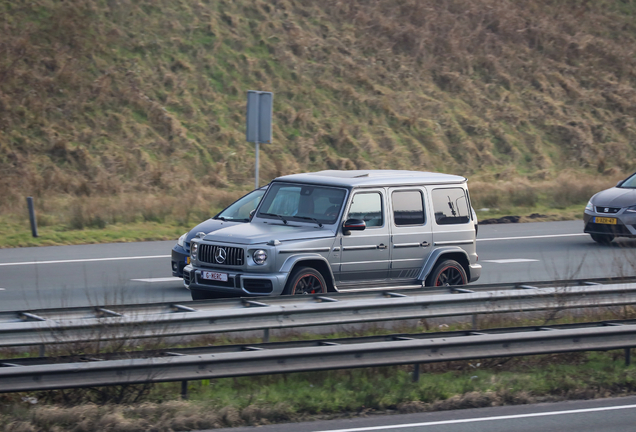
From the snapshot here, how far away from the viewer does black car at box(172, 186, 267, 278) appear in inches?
521

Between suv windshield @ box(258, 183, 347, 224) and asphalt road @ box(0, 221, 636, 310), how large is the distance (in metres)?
2.07

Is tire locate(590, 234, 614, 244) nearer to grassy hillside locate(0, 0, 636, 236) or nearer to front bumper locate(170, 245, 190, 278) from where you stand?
grassy hillside locate(0, 0, 636, 236)

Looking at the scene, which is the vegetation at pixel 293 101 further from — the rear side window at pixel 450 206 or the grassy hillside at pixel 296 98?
the rear side window at pixel 450 206

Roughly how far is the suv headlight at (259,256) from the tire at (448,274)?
250 centimetres

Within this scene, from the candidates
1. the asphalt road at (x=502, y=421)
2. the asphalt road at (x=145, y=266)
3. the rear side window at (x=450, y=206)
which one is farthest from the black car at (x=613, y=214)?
the asphalt road at (x=502, y=421)

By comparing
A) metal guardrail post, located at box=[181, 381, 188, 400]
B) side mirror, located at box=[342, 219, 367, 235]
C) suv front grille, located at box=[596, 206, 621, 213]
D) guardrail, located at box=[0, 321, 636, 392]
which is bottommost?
metal guardrail post, located at box=[181, 381, 188, 400]

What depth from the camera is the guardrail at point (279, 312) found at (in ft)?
24.9

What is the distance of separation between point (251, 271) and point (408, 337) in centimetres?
270

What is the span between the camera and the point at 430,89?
125ft

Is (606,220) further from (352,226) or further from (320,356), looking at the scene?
(320,356)

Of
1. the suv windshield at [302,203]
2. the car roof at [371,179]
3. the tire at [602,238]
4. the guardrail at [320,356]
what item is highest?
the car roof at [371,179]

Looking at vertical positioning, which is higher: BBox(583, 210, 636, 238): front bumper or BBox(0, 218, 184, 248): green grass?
BBox(583, 210, 636, 238): front bumper

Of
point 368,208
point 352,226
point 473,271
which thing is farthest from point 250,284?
point 473,271

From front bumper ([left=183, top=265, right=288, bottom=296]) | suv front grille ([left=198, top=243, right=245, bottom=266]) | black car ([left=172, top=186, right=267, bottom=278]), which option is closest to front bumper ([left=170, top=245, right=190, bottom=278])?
black car ([left=172, top=186, right=267, bottom=278])
